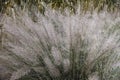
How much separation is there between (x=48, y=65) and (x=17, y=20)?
2.69 ft

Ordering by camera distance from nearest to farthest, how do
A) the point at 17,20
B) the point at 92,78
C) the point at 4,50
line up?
the point at 92,78
the point at 4,50
the point at 17,20

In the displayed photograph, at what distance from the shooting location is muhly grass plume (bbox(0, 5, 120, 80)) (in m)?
2.93

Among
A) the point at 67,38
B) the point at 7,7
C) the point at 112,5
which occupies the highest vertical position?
the point at 67,38

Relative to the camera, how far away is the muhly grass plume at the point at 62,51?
2.93 m

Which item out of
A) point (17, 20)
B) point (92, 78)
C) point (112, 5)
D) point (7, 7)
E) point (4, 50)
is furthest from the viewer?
point (112, 5)

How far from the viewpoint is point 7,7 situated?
15.6 ft

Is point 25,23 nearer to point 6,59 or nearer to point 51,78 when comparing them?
point 6,59

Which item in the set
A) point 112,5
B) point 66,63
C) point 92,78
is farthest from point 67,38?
point 112,5

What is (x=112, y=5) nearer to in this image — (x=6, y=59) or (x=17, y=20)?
(x=17, y=20)

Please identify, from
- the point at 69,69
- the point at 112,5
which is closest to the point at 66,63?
the point at 69,69

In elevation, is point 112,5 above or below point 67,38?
below

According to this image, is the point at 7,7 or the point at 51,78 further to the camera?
the point at 7,7

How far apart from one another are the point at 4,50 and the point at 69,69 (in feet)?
2.26

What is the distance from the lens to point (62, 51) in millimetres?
3033
